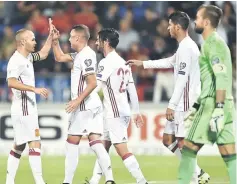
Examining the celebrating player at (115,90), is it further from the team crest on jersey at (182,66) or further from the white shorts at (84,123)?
the team crest on jersey at (182,66)

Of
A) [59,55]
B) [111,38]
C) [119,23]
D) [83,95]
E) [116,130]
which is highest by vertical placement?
[119,23]

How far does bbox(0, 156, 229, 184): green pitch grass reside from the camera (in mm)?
11867

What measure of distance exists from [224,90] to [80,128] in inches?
95.5

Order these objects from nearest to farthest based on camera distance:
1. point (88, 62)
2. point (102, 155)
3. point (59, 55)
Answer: point (88, 62) → point (102, 155) → point (59, 55)

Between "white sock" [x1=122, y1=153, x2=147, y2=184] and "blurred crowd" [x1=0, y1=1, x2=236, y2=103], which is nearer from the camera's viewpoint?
"white sock" [x1=122, y1=153, x2=147, y2=184]

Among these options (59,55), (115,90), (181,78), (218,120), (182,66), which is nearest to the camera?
(218,120)

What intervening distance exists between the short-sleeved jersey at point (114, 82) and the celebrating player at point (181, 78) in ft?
0.71

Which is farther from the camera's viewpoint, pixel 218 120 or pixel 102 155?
pixel 102 155

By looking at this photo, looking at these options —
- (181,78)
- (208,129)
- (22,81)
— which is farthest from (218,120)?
(22,81)

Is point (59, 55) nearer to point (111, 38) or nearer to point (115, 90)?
point (111, 38)

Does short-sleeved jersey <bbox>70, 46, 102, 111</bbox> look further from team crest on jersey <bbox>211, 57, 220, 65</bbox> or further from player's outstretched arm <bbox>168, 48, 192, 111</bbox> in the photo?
team crest on jersey <bbox>211, 57, 220, 65</bbox>

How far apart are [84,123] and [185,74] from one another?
1399 mm

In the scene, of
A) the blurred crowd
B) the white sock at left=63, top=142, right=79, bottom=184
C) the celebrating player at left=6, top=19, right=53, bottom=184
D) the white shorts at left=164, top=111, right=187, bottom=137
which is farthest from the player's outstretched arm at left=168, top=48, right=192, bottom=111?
the blurred crowd

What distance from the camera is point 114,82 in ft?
34.1
